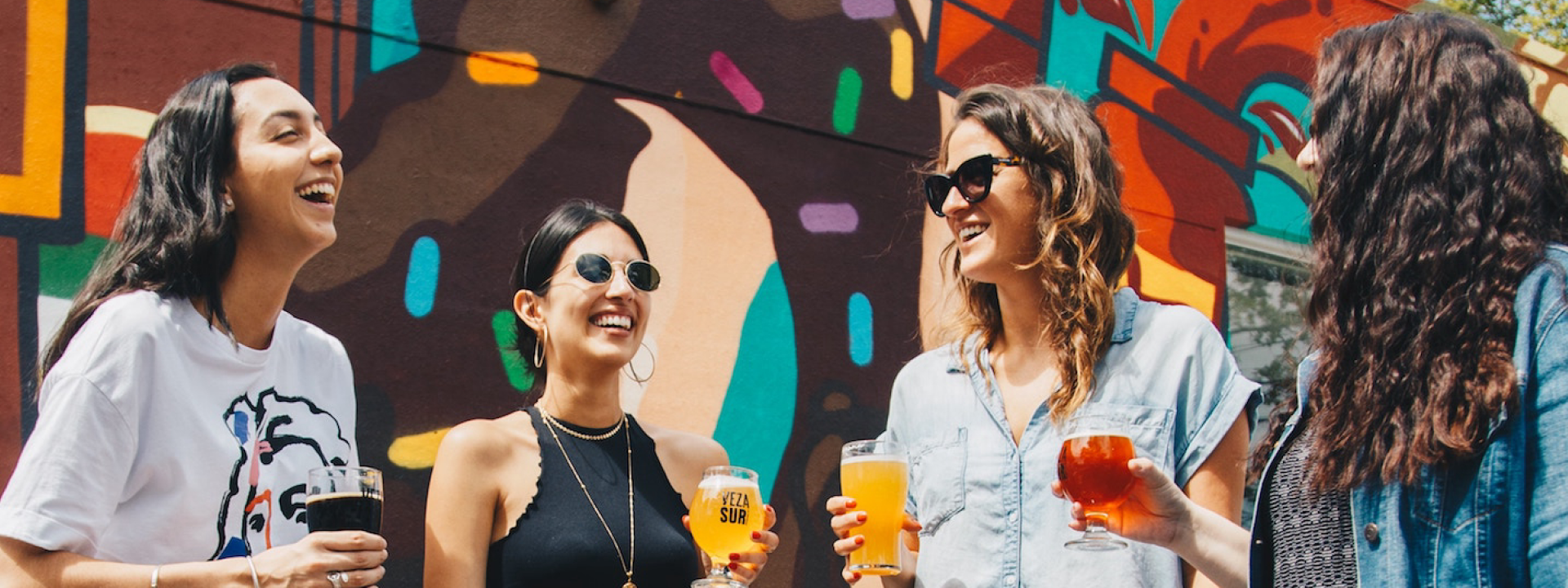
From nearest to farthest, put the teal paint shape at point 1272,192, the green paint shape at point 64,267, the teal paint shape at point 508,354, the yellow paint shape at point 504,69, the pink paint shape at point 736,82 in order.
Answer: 1. the green paint shape at point 64,267
2. the teal paint shape at point 508,354
3. the yellow paint shape at point 504,69
4. the pink paint shape at point 736,82
5. the teal paint shape at point 1272,192

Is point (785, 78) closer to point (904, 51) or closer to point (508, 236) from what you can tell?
point (904, 51)

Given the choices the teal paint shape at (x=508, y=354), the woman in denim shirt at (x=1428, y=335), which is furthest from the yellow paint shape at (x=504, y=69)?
the woman in denim shirt at (x=1428, y=335)

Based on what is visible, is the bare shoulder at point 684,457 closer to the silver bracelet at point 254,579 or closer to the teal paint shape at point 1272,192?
the silver bracelet at point 254,579

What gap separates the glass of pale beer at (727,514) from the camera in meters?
3.04

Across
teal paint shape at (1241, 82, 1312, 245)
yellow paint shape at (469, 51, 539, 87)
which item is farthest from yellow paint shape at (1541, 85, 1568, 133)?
yellow paint shape at (469, 51, 539, 87)

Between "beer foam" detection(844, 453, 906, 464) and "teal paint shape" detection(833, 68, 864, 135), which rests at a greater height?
"teal paint shape" detection(833, 68, 864, 135)

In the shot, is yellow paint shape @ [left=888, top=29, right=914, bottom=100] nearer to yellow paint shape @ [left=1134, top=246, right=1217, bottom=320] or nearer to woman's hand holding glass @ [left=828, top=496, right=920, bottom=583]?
yellow paint shape @ [left=1134, top=246, right=1217, bottom=320]

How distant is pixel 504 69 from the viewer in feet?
15.9

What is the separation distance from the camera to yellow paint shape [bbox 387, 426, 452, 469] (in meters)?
4.39

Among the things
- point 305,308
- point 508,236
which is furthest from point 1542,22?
point 305,308

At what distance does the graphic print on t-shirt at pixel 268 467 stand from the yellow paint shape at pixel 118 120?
66.7 inches

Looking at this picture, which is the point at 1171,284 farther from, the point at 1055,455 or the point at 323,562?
the point at 323,562

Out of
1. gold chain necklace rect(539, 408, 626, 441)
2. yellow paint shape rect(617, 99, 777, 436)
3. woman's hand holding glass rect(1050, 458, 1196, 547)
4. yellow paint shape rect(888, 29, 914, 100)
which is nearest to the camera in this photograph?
woman's hand holding glass rect(1050, 458, 1196, 547)

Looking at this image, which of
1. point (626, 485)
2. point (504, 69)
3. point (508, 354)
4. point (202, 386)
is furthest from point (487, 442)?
point (504, 69)
